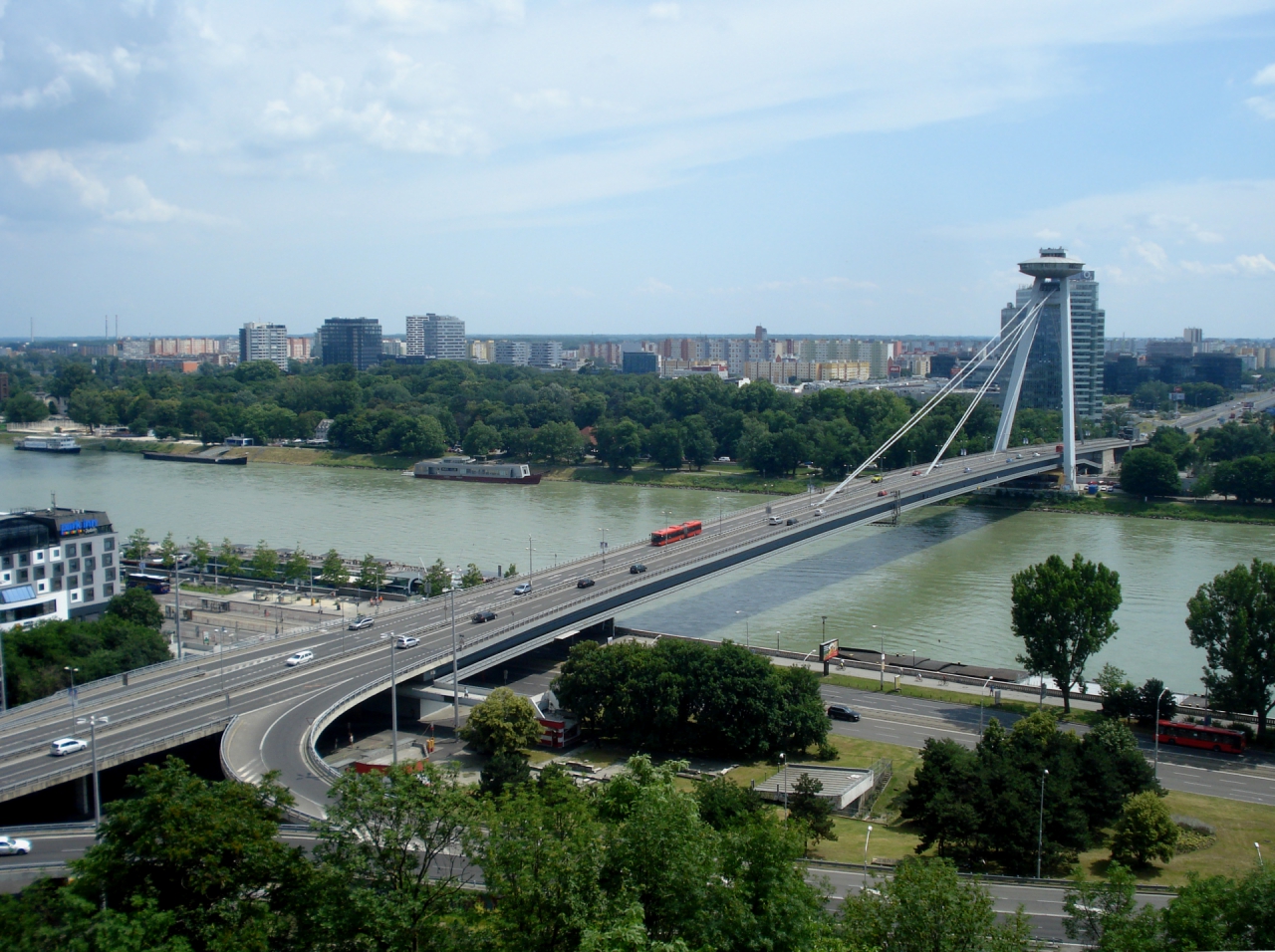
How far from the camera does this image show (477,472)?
34750 millimetres

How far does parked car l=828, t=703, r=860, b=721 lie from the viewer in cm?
1238

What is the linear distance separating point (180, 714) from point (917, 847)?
23.3 feet

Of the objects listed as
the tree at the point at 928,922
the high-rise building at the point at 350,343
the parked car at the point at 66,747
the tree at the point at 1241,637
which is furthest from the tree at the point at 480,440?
the high-rise building at the point at 350,343

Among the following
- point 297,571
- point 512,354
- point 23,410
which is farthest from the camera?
point 512,354

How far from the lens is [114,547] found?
52.7ft

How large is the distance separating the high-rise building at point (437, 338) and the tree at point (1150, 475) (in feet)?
220

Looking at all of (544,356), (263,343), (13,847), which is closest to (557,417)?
(13,847)

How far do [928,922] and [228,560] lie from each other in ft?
55.7

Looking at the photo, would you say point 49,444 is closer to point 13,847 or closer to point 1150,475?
point 1150,475

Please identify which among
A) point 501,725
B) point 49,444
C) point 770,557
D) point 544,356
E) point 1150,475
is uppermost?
point 544,356

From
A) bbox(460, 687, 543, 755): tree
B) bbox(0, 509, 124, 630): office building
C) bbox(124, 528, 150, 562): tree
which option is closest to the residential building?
bbox(124, 528, 150, 562): tree

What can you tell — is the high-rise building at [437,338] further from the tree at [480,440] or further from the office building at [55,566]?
the office building at [55,566]

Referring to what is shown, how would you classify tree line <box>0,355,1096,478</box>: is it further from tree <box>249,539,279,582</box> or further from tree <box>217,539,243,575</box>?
tree <box>249,539,279,582</box>

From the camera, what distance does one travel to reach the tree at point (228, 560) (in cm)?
1941
